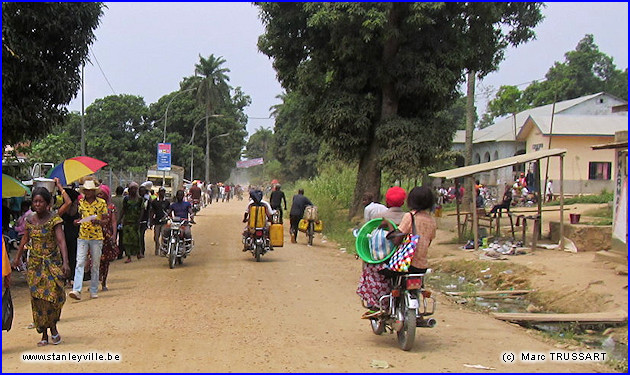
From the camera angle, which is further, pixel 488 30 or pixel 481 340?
pixel 488 30

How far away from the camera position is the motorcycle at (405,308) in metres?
6.04

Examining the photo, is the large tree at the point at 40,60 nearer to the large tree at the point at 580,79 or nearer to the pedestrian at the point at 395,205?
the pedestrian at the point at 395,205

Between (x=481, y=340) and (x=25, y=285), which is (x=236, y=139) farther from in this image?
(x=481, y=340)

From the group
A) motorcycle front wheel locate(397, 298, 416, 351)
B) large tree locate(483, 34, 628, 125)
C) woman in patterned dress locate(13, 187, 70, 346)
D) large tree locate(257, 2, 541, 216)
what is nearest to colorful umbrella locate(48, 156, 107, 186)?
woman in patterned dress locate(13, 187, 70, 346)

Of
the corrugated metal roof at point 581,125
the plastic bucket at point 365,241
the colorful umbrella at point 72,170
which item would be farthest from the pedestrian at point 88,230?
the corrugated metal roof at point 581,125

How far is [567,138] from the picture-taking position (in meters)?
34.6

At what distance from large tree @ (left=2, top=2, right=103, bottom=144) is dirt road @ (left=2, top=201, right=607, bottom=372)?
9.72 ft

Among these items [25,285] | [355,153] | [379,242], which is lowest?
[25,285]

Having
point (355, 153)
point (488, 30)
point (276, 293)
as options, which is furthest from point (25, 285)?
point (488, 30)

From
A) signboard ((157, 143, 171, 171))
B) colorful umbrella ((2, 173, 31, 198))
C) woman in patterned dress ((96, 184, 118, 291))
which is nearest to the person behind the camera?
woman in patterned dress ((96, 184, 118, 291))

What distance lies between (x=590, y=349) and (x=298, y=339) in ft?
10.8

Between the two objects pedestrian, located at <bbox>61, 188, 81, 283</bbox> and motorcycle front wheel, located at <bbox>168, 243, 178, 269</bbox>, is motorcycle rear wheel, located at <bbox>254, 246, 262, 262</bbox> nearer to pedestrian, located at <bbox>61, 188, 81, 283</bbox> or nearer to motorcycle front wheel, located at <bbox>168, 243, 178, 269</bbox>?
motorcycle front wheel, located at <bbox>168, 243, 178, 269</bbox>

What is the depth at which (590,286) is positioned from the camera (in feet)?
32.4

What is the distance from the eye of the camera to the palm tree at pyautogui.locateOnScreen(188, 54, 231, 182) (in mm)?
63219
